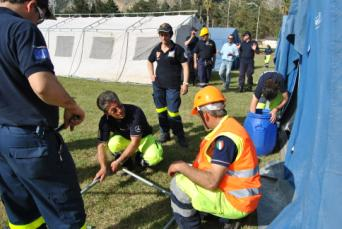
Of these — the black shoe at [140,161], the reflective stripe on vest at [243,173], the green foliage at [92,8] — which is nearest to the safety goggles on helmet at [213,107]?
the reflective stripe on vest at [243,173]

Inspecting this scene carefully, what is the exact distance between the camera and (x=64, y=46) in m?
16.9

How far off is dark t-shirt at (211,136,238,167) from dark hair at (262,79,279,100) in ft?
10.3

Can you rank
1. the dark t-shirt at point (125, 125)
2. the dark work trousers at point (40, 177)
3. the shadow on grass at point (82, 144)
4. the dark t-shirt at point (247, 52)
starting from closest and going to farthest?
the dark work trousers at point (40, 177) < the dark t-shirt at point (125, 125) < the shadow on grass at point (82, 144) < the dark t-shirt at point (247, 52)

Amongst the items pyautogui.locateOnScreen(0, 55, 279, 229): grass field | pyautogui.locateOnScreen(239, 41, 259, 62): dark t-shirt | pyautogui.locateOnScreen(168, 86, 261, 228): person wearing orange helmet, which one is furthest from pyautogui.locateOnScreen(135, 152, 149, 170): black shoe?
pyautogui.locateOnScreen(239, 41, 259, 62): dark t-shirt

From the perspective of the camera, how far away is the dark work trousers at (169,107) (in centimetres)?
590

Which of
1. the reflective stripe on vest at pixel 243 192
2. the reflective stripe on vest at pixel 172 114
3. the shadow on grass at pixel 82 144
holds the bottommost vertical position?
the shadow on grass at pixel 82 144

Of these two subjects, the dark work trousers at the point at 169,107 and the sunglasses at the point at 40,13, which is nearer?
the sunglasses at the point at 40,13

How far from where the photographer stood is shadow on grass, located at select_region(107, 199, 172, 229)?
12.3ft

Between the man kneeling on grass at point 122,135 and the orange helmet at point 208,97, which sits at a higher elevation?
the orange helmet at point 208,97

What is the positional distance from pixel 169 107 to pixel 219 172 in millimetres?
3103

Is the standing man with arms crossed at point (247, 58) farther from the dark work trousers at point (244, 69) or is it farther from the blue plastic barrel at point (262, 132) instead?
the blue plastic barrel at point (262, 132)

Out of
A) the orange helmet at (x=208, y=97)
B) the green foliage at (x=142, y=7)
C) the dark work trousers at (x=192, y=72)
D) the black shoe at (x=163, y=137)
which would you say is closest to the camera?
the orange helmet at (x=208, y=97)

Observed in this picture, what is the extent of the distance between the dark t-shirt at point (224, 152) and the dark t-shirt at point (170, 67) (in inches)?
121

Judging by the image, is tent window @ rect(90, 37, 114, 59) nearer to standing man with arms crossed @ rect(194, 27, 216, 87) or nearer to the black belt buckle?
standing man with arms crossed @ rect(194, 27, 216, 87)
